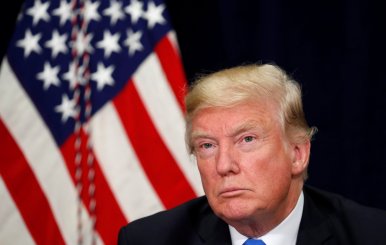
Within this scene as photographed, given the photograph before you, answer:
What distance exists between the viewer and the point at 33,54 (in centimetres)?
304

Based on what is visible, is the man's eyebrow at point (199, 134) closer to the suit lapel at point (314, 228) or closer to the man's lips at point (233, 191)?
the man's lips at point (233, 191)

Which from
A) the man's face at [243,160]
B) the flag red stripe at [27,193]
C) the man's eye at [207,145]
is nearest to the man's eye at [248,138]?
the man's face at [243,160]

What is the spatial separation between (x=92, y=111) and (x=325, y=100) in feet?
3.43

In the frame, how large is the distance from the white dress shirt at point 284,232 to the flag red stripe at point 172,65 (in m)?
1.02

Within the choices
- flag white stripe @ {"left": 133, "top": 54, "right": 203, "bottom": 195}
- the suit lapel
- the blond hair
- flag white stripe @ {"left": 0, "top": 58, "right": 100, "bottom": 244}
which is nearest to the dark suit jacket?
the suit lapel

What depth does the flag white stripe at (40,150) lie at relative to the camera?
115 inches

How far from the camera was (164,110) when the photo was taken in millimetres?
2914

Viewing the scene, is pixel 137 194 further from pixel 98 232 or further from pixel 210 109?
pixel 210 109

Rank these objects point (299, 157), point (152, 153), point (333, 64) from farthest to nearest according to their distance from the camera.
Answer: point (333, 64) < point (152, 153) < point (299, 157)

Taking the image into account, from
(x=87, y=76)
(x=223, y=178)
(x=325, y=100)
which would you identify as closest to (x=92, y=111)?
(x=87, y=76)

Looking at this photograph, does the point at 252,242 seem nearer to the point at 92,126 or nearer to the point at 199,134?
the point at 199,134

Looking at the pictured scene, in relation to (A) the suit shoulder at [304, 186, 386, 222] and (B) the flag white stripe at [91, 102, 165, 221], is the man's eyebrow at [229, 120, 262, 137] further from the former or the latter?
(B) the flag white stripe at [91, 102, 165, 221]

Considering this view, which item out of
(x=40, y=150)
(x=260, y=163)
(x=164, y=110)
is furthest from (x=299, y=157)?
(x=40, y=150)

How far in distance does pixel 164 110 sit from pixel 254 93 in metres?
1.11
